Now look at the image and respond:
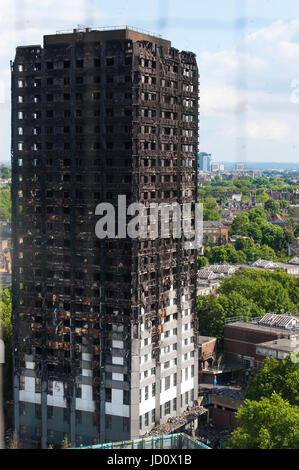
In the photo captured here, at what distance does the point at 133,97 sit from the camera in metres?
24.4

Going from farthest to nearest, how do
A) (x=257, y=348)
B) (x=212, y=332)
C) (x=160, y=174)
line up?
(x=212, y=332) < (x=257, y=348) < (x=160, y=174)

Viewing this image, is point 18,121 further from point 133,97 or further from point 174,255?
point 174,255

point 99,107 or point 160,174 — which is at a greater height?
point 99,107

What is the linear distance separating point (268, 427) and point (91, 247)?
7.97 metres

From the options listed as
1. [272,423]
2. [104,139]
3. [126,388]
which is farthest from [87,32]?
[272,423]

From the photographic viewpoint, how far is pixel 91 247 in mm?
24797

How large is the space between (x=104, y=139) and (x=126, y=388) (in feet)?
25.8

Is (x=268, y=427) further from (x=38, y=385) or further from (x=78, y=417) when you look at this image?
(x=38, y=385)

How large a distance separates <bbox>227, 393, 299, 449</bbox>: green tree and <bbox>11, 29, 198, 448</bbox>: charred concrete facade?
159 inches

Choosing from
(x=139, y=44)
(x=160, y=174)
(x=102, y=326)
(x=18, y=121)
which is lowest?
(x=102, y=326)

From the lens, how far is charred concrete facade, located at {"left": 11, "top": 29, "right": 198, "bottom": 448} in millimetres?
24422

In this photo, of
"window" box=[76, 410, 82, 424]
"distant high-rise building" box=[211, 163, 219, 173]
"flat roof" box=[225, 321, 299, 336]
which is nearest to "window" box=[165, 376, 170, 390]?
"window" box=[76, 410, 82, 424]

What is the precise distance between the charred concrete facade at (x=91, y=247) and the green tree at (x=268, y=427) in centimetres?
405

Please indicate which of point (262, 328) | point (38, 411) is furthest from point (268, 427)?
point (262, 328)
